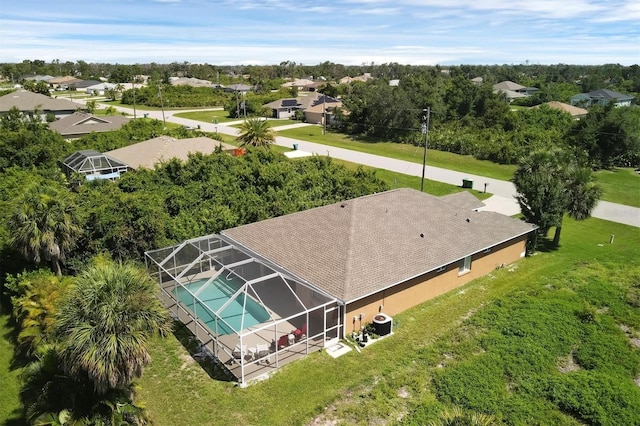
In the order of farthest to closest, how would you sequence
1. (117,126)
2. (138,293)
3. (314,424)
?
(117,126)
(314,424)
(138,293)

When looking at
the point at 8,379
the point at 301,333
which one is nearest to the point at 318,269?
the point at 301,333

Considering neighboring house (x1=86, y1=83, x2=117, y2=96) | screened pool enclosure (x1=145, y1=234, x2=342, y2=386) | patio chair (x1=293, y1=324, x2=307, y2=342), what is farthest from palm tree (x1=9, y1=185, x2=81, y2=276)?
neighboring house (x1=86, y1=83, x2=117, y2=96)

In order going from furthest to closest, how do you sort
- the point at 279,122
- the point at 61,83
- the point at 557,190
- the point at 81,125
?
the point at 61,83 → the point at 279,122 → the point at 81,125 → the point at 557,190

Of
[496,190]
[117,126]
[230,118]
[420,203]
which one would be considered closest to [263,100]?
[230,118]

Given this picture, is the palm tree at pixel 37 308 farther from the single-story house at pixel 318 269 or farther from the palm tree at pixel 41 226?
the single-story house at pixel 318 269

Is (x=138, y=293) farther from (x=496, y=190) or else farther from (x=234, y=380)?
(x=496, y=190)

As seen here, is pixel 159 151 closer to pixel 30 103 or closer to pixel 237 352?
pixel 237 352

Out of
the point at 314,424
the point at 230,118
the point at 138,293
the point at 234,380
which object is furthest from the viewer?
the point at 230,118

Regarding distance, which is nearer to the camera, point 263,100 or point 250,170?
point 250,170
